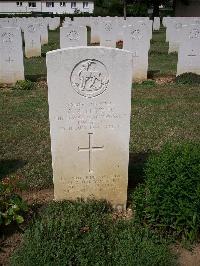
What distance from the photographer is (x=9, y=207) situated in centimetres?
434

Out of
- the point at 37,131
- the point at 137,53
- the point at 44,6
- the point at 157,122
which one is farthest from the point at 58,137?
the point at 44,6

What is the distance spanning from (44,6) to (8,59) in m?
56.9

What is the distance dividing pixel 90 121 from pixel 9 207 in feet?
4.23

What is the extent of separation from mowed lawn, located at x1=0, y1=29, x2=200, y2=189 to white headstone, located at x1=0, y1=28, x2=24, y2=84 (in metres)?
0.58

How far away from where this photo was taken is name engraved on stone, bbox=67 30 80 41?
13614 mm

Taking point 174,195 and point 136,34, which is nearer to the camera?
point 174,195

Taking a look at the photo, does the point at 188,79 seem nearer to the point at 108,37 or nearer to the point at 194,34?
the point at 194,34

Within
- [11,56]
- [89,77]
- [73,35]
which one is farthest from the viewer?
[73,35]

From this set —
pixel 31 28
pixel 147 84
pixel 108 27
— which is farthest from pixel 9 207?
pixel 31 28

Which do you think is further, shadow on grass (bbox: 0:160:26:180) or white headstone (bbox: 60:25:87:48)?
white headstone (bbox: 60:25:87:48)

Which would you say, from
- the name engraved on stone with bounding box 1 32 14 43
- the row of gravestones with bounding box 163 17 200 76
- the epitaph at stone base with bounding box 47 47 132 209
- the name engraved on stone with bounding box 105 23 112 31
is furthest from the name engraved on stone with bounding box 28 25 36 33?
the epitaph at stone base with bounding box 47 47 132 209

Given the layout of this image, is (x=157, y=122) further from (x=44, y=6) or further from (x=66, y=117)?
(x=44, y=6)

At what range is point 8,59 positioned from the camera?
37.2 ft

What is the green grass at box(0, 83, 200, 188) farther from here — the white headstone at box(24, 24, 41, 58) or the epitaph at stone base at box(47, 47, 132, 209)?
the white headstone at box(24, 24, 41, 58)
